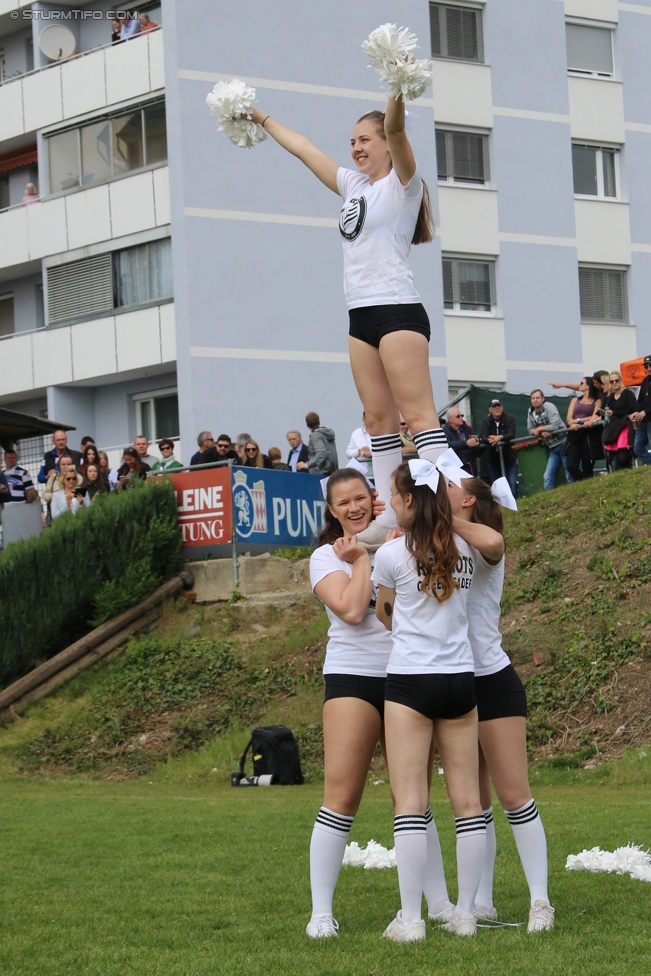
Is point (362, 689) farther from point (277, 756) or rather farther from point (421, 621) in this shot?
point (277, 756)

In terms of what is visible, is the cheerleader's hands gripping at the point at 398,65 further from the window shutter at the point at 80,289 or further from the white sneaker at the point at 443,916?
the window shutter at the point at 80,289

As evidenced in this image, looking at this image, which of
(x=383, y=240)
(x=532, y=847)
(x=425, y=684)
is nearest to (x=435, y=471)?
(x=425, y=684)

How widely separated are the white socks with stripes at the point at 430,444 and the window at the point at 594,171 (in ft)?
90.6

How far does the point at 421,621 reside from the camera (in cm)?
550

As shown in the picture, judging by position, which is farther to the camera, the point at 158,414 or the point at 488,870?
the point at 158,414

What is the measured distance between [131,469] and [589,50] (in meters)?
18.8

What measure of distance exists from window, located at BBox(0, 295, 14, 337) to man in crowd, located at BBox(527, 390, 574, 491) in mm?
17638

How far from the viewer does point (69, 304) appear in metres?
30.6

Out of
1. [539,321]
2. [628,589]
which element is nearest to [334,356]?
[539,321]

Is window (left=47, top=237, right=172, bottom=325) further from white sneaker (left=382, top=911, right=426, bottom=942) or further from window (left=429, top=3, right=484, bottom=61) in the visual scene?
white sneaker (left=382, top=911, right=426, bottom=942)

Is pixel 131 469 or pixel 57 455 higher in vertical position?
pixel 57 455

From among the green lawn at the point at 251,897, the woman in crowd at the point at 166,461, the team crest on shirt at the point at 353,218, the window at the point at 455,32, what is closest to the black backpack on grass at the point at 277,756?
the green lawn at the point at 251,897

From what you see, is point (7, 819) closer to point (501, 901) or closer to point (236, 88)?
point (501, 901)

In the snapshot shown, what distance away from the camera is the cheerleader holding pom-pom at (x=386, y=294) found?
6.23m
